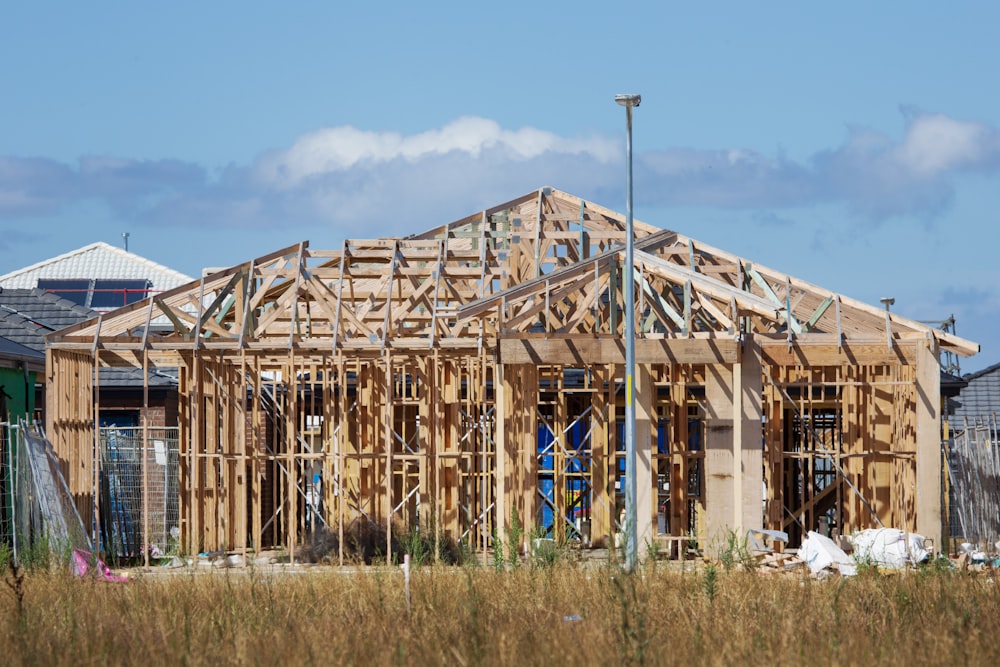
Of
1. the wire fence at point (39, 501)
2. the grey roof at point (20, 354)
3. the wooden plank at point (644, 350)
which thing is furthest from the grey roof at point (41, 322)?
the wooden plank at point (644, 350)

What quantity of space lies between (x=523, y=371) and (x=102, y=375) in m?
12.5

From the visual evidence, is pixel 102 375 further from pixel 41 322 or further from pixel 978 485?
pixel 978 485

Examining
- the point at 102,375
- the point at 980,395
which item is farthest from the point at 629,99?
the point at 980,395

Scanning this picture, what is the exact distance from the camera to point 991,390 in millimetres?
48062

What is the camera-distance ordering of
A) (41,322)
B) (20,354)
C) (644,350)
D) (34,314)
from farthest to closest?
(34,314), (41,322), (20,354), (644,350)

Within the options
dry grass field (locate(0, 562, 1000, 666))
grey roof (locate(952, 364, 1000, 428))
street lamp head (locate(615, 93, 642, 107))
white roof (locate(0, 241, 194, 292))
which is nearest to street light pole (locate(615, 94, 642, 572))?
street lamp head (locate(615, 93, 642, 107))

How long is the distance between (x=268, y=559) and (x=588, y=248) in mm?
8839

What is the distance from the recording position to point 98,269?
5934cm

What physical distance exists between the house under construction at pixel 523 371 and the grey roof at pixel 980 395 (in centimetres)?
1586

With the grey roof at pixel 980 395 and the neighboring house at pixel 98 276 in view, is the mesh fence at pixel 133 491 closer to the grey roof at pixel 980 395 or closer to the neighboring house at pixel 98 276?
the neighboring house at pixel 98 276

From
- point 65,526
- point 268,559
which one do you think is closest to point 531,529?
point 268,559

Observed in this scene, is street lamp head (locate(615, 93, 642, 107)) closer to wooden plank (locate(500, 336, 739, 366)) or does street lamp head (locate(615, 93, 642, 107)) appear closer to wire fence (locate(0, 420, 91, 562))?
wooden plank (locate(500, 336, 739, 366))

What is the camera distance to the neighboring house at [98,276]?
5297cm

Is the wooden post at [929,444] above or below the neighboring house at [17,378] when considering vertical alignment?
below
